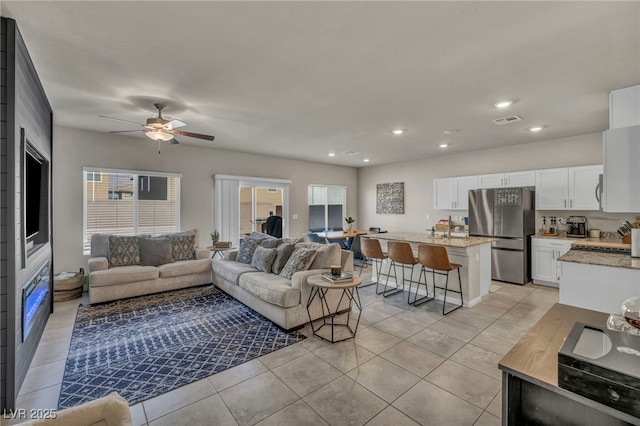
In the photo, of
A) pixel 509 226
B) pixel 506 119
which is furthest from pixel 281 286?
pixel 509 226

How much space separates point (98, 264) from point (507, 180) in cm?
722

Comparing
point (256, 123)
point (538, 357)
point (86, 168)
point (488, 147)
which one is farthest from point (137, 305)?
point (488, 147)

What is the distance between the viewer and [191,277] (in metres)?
5.00

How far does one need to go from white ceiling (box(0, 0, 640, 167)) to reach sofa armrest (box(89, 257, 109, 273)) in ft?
6.74

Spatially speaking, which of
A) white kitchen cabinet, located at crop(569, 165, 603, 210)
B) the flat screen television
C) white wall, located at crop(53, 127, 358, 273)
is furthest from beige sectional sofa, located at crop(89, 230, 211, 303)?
white kitchen cabinet, located at crop(569, 165, 603, 210)

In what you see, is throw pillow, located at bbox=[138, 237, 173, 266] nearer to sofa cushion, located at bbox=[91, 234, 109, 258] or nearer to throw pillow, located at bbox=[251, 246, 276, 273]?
sofa cushion, located at bbox=[91, 234, 109, 258]

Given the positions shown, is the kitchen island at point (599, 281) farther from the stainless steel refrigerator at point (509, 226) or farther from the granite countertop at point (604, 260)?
the stainless steel refrigerator at point (509, 226)

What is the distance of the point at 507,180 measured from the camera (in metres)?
5.70

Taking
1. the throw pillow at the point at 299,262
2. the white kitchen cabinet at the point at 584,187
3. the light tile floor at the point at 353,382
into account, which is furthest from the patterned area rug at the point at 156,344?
the white kitchen cabinet at the point at 584,187

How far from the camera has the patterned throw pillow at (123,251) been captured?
15.1ft

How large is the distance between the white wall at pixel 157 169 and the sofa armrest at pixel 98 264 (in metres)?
0.76

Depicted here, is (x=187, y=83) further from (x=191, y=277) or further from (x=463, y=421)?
(x=463, y=421)

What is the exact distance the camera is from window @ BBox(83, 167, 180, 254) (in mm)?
4898

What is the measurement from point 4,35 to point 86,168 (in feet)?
10.7
